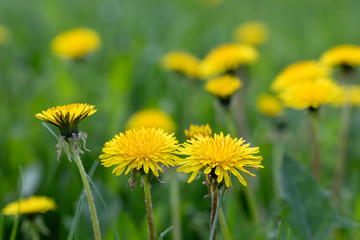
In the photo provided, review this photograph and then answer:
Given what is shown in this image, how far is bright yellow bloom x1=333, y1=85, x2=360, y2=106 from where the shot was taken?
1.77 m

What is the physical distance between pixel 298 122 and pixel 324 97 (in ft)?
3.57

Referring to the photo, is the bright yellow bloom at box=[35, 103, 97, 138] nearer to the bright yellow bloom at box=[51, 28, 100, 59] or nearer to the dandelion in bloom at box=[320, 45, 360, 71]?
the dandelion in bloom at box=[320, 45, 360, 71]

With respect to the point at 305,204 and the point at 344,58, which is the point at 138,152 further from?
the point at 344,58

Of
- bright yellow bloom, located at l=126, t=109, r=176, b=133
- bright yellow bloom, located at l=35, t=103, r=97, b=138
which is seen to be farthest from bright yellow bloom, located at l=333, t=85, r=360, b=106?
bright yellow bloom, located at l=35, t=103, r=97, b=138

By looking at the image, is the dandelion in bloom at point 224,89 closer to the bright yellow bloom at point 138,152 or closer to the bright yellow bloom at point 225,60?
the bright yellow bloom at point 225,60

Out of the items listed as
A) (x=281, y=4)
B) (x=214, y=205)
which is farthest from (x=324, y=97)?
(x=281, y=4)

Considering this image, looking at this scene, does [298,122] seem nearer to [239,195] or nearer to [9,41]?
[239,195]

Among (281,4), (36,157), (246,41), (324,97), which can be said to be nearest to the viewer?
(324,97)

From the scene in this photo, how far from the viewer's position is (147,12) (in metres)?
4.77

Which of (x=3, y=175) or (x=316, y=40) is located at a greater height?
(x=316, y=40)

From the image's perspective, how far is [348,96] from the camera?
181cm

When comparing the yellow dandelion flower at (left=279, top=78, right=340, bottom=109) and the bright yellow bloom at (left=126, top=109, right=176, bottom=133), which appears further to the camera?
the bright yellow bloom at (left=126, top=109, right=176, bottom=133)

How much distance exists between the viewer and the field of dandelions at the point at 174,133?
896mm

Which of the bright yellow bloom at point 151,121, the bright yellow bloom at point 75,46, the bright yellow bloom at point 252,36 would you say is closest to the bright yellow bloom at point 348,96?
the bright yellow bloom at point 151,121
